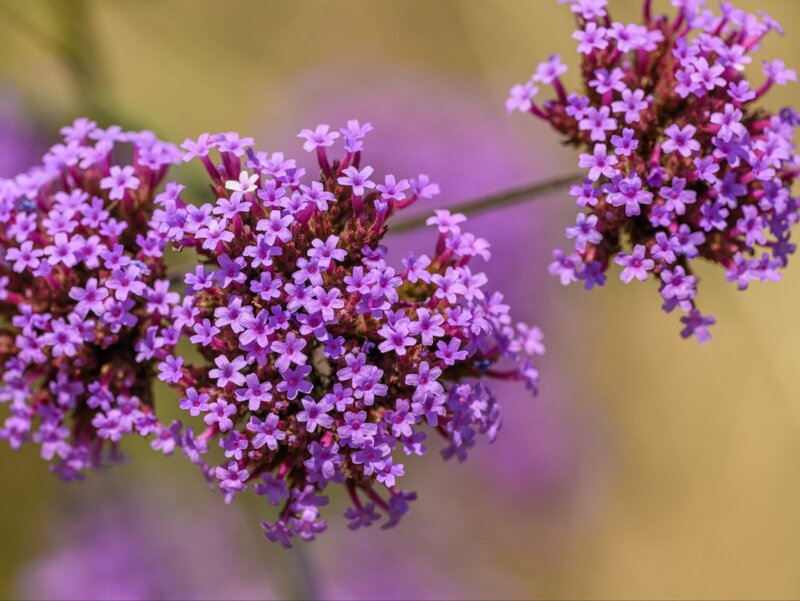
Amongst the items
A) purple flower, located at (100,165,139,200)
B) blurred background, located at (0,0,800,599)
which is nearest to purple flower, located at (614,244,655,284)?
purple flower, located at (100,165,139,200)

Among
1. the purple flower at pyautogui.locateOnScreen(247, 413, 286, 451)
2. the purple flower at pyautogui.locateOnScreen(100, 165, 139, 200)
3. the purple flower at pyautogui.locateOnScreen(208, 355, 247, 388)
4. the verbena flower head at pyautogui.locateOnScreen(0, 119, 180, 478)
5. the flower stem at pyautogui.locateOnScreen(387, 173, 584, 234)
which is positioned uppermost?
the flower stem at pyautogui.locateOnScreen(387, 173, 584, 234)

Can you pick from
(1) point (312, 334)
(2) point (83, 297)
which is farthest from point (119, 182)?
(1) point (312, 334)

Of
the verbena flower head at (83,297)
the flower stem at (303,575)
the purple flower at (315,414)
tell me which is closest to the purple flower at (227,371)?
the purple flower at (315,414)

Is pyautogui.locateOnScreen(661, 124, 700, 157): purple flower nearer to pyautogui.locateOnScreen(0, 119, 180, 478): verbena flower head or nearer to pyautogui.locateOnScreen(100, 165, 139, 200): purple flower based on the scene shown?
pyautogui.locateOnScreen(0, 119, 180, 478): verbena flower head

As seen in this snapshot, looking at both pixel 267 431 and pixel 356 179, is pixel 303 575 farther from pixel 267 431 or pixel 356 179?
pixel 356 179

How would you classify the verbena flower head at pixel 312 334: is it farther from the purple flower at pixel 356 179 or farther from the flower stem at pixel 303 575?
the flower stem at pixel 303 575

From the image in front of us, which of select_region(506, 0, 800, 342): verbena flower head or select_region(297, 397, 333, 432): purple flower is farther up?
select_region(506, 0, 800, 342): verbena flower head
